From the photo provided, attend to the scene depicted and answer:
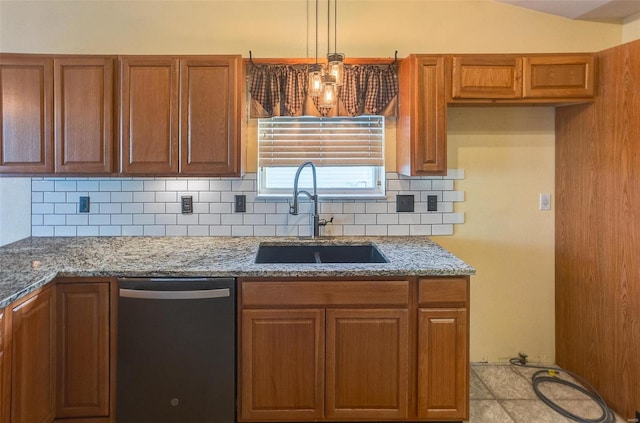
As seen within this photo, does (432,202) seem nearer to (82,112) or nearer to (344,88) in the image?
(344,88)

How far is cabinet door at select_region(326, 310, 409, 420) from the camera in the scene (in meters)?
1.88

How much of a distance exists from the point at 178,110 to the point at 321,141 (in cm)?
91

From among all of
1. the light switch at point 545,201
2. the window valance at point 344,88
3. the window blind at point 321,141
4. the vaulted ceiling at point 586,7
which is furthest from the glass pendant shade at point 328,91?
the light switch at point 545,201

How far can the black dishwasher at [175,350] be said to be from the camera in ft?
5.98

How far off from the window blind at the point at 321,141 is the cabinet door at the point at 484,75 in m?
0.56

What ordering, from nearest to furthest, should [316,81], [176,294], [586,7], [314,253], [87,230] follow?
[176,294], [316,81], [586,7], [314,253], [87,230]

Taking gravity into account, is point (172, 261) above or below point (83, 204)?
below

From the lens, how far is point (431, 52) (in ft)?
8.55

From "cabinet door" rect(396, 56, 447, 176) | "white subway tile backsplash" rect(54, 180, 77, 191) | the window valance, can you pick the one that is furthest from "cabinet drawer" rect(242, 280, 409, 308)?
"white subway tile backsplash" rect(54, 180, 77, 191)

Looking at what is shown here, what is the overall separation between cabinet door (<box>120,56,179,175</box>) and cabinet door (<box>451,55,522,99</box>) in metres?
1.61

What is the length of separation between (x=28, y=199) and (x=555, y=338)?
3.61 metres

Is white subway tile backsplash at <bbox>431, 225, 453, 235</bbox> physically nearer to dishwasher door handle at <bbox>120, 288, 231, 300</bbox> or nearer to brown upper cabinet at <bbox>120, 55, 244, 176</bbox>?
brown upper cabinet at <bbox>120, 55, 244, 176</bbox>

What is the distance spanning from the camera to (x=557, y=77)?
2.29 m

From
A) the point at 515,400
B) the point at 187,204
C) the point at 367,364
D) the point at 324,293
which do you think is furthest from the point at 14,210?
the point at 515,400
